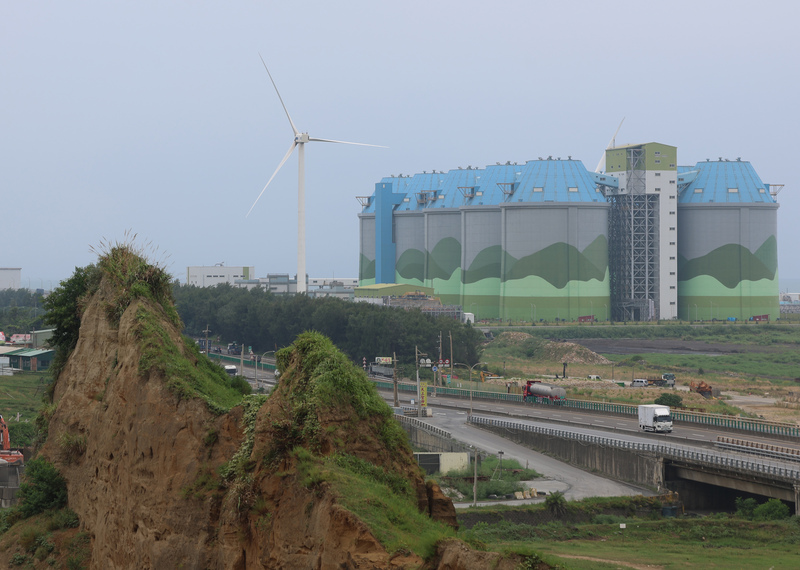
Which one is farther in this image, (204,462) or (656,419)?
(656,419)

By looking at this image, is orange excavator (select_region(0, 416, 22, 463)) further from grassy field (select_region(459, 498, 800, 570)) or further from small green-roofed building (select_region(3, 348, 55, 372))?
small green-roofed building (select_region(3, 348, 55, 372))

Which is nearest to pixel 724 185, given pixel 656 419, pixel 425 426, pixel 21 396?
pixel 656 419

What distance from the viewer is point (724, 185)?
192 metres

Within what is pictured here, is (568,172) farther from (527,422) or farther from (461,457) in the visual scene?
(461,457)

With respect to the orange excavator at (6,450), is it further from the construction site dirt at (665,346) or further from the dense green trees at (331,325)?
the construction site dirt at (665,346)

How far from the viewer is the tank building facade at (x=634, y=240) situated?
18350 centimetres

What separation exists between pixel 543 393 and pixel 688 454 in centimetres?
3793

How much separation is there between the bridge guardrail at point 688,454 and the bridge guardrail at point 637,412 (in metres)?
9.83

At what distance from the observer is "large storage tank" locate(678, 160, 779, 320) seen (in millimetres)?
190750

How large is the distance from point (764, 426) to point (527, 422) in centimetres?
2051

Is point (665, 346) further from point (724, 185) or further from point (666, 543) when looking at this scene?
point (666, 543)

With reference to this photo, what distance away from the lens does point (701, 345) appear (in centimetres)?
17688

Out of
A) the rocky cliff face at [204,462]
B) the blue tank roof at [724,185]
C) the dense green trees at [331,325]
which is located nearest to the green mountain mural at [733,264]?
the blue tank roof at [724,185]

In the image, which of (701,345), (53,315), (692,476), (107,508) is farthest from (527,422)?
(701,345)
